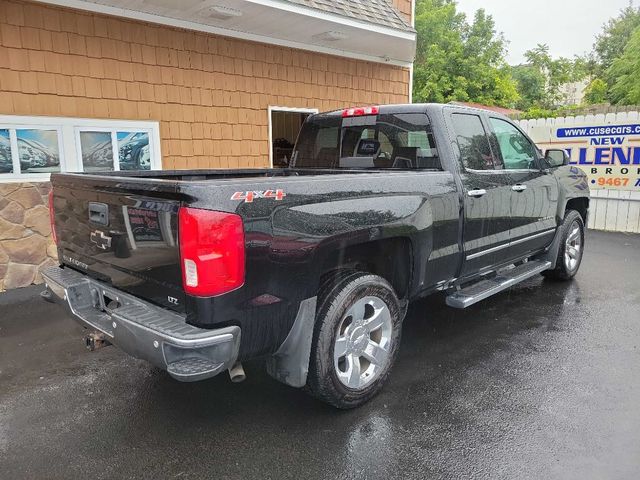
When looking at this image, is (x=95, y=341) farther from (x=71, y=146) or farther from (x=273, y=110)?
(x=273, y=110)

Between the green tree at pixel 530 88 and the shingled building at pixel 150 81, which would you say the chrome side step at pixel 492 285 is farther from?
the green tree at pixel 530 88

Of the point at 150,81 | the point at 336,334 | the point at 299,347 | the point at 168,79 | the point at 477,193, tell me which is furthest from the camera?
the point at 168,79

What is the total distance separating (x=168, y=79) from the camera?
645cm

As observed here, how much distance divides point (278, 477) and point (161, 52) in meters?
5.64

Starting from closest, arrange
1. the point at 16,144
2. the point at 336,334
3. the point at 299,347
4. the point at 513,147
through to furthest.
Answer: the point at 299,347 < the point at 336,334 < the point at 513,147 < the point at 16,144

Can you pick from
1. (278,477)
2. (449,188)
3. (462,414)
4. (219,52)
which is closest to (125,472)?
(278,477)

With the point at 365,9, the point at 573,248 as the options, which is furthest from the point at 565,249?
the point at 365,9

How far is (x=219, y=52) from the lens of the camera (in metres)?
6.86

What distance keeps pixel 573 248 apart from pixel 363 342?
3.88 metres

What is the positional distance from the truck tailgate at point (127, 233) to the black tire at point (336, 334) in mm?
828

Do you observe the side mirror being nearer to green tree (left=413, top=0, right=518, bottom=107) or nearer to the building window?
the building window

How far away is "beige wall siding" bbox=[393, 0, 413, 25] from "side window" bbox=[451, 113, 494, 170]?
596cm

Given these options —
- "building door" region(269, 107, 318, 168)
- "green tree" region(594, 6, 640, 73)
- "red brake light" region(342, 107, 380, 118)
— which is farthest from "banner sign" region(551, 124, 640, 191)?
"green tree" region(594, 6, 640, 73)

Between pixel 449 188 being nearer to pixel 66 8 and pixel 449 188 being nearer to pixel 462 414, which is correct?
pixel 462 414
